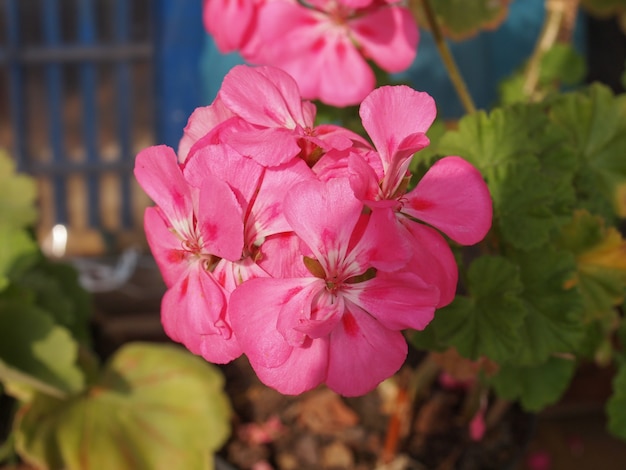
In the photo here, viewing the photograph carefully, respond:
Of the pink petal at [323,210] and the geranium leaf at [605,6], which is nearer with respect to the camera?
the pink petal at [323,210]

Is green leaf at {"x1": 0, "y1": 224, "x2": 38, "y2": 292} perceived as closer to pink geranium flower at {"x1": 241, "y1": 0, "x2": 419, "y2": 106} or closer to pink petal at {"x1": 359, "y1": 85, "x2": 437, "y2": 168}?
pink geranium flower at {"x1": 241, "y1": 0, "x2": 419, "y2": 106}

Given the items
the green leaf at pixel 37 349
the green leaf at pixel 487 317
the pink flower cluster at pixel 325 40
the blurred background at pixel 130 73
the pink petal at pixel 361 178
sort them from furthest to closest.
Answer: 1. the blurred background at pixel 130 73
2. the green leaf at pixel 37 349
3. the pink flower cluster at pixel 325 40
4. the green leaf at pixel 487 317
5. the pink petal at pixel 361 178

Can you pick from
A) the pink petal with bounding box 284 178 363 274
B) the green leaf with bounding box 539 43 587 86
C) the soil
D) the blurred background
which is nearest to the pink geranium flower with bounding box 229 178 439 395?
the pink petal with bounding box 284 178 363 274

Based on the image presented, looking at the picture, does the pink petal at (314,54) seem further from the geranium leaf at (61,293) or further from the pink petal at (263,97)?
the geranium leaf at (61,293)

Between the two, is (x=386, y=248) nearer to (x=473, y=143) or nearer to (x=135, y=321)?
(x=473, y=143)

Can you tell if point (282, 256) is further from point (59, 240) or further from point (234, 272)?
point (59, 240)

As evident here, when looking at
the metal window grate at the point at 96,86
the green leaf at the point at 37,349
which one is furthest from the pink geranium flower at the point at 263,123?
the metal window grate at the point at 96,86

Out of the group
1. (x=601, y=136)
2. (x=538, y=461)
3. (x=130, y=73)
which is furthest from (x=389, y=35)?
(x=130, y=73)
